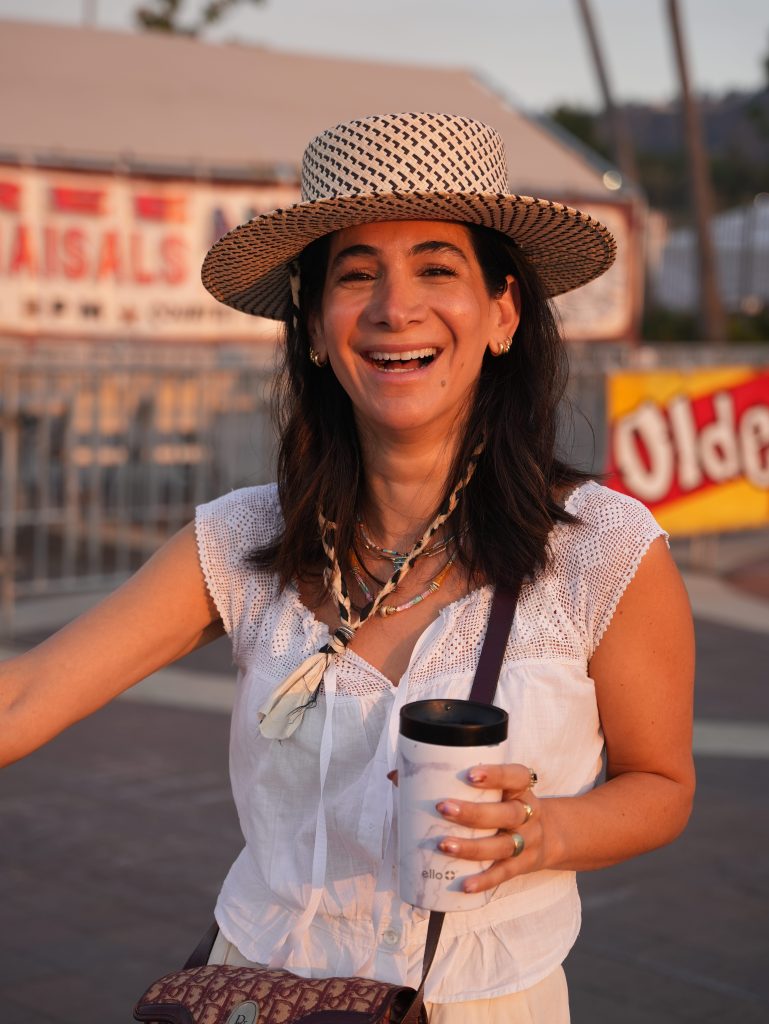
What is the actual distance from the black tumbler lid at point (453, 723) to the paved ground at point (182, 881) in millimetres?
2466

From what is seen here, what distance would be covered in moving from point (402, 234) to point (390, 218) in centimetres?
3

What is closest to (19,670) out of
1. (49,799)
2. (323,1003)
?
(323,1003)

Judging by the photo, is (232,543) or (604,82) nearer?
(232,543)

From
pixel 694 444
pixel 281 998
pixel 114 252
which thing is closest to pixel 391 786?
pixel 281 998

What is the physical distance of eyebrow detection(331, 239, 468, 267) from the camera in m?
2.32

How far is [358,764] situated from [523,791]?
1.39 ft

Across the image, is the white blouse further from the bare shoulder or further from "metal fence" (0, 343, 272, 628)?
"metal fence" (0, 343, 272, 628)

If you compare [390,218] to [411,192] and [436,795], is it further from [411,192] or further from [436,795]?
[436,795]

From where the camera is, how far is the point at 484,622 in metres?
2.21

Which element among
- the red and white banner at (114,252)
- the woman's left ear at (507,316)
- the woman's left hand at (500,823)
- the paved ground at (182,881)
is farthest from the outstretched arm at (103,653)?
the red and white banner at (114,252)

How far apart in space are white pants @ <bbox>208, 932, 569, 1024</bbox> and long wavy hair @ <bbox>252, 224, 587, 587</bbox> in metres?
0.61

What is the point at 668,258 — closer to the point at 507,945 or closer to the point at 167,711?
the point at 167,711

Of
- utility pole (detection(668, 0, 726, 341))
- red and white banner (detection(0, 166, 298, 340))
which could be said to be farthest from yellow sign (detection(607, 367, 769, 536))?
utility pole (detection(668, 0, 726, 341))

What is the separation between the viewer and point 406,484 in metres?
2.42
